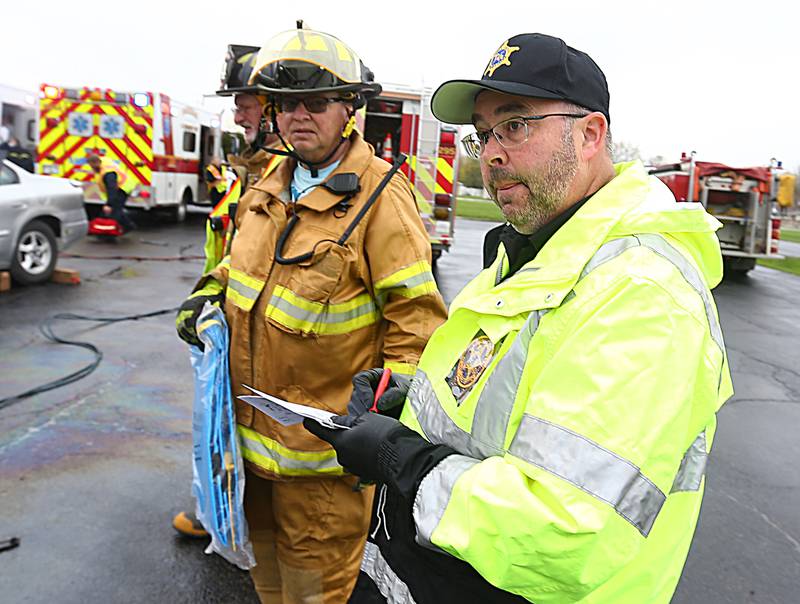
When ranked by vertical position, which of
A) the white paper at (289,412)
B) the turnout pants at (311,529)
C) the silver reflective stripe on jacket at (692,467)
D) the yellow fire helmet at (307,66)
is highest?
the yellow fire helmet at (307,66)

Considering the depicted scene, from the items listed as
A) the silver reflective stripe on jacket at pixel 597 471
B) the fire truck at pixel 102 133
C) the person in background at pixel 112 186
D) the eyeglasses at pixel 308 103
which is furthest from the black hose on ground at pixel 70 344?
the fire truck at pixel 102 133

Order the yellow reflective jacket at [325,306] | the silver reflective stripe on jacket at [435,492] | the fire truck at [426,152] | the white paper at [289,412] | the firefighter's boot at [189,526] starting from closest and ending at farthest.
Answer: the silver reflective stripe on jacket at [435,492]
the white paper at [289,412]
the yellow reflective jacket at [325,306]
the firefighter's boot at [189,526]
the fire truck at [426,152]

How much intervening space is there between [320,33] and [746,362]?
6.56 meters

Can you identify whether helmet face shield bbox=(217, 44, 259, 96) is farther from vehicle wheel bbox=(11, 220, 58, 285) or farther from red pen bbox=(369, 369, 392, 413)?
vehicle wheel bbox=(11, 220, 58, 285)

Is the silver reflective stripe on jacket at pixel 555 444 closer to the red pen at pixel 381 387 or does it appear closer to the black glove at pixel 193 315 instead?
the red pen at pixel 381 387

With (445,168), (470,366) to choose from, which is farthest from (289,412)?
(445,168)

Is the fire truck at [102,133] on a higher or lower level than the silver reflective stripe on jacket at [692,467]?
higher

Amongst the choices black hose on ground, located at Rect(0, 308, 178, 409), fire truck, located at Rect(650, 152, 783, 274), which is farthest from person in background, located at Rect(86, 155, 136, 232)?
fire truck, located at Rect(650, 152, 783, 274)

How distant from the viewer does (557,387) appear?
1.08 metres

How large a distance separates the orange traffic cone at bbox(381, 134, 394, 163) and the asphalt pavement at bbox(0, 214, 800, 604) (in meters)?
5.06

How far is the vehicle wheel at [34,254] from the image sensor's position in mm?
8242

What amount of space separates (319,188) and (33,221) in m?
7.49

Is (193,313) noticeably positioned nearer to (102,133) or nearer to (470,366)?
(470,366)

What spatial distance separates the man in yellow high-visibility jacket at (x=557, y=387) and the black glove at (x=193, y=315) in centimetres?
110
